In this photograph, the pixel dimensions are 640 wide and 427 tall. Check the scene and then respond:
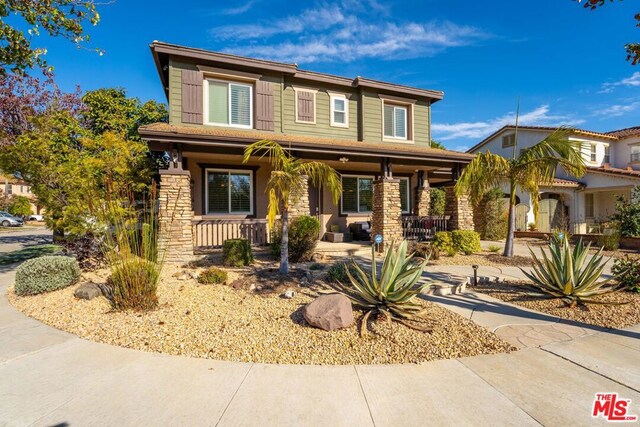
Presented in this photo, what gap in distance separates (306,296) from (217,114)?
8.84 m

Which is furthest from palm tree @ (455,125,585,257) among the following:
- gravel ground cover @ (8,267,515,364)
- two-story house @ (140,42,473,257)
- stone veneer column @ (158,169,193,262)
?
stone veneer column @ (158,169,193,262)

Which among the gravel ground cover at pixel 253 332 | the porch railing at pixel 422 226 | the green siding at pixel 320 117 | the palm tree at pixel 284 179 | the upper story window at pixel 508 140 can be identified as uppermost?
the upper story window at pixel 508 140

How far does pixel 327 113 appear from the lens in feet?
42.8

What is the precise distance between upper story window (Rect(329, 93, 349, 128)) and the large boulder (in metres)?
10.3

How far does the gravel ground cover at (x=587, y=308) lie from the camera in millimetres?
4449

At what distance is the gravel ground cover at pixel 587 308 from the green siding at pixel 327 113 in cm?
910

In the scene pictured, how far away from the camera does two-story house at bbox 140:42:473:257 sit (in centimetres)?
959

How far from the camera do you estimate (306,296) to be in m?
5.45

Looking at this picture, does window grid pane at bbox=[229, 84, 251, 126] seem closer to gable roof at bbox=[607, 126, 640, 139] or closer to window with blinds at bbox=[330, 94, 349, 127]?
window with blinds at bbox=[330, 94, 349, 127]

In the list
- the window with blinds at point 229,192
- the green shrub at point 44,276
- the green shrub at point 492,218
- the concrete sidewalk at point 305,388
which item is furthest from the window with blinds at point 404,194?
the green shrub at point 44,276

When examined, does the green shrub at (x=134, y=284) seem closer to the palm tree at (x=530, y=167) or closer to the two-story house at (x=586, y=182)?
the palm tree at (x=530, y=167)

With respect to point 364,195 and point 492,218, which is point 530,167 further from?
point 364,195

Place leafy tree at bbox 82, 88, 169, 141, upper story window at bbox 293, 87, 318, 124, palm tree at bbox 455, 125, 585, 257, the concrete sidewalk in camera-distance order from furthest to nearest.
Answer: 1. leafy tree at bbox 82, 88, 169, 141
2. upper story window at bbox 293, 87, 318, 124
3. palm tree at bbox 455, 125, 585, 257
4. the concrete sidewalk

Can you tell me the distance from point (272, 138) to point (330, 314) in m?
7.51
